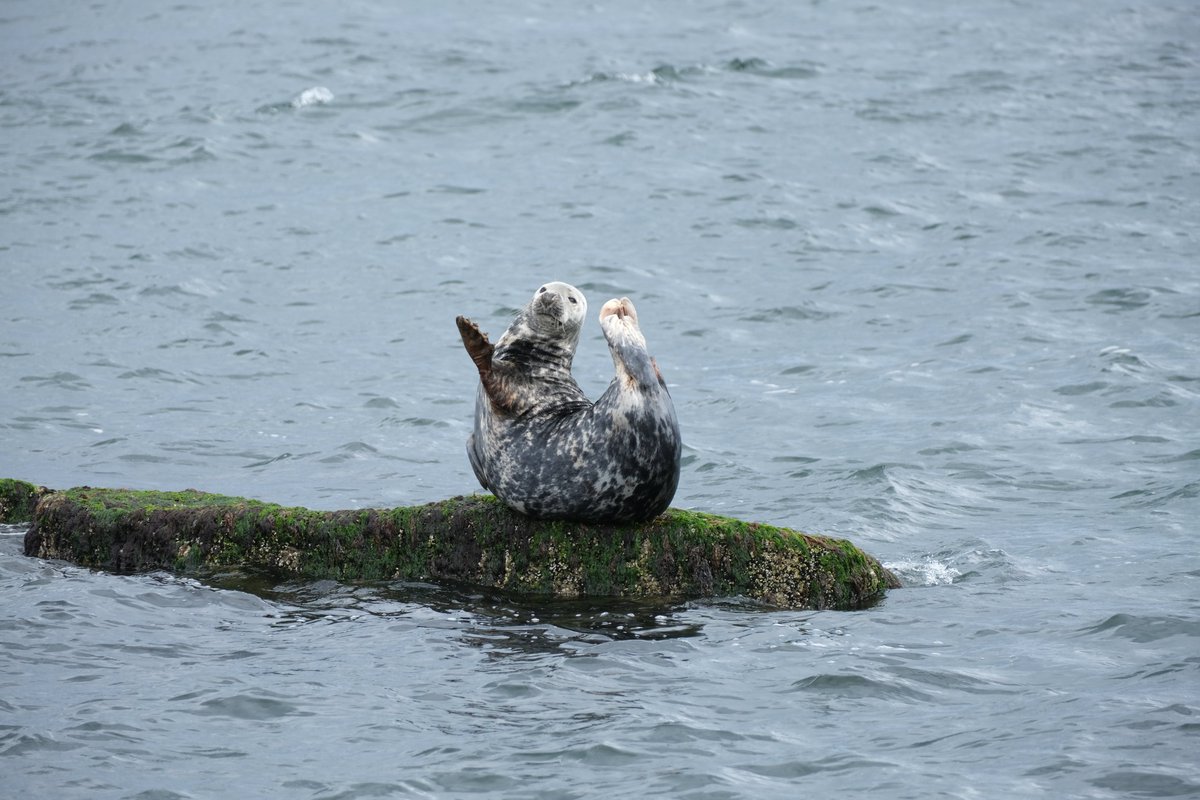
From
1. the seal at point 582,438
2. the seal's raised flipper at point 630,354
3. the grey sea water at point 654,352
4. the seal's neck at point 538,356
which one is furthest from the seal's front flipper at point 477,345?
the grey sea water at point 654,352

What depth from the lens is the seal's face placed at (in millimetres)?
8234

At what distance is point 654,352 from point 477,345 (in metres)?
7.24

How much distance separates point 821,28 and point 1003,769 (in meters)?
26.6

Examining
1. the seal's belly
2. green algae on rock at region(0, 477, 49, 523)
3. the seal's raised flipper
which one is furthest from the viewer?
green algae on rock at region(0, 477, 49, 523)

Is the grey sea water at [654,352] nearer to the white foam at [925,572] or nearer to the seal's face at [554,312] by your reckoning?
the white foam at [925,572]

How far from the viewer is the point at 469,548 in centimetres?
789

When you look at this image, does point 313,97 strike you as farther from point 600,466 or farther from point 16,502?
point 600,466

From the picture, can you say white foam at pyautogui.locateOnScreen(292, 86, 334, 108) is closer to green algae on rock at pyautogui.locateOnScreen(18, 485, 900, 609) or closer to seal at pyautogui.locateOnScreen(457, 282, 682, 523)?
green algae on rock at pyautogui.locateOnScreen(18, 485, 900, 609)

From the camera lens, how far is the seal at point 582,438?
24.8ft

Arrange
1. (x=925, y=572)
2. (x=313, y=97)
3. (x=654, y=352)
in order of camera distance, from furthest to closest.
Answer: (x=313, y=97), (x=654, y=352), (x=925, y=572)

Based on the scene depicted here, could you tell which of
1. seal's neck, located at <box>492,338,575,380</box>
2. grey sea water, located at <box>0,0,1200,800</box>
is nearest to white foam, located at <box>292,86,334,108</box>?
grey sea water, located at <box>0,0,1200,800</box>

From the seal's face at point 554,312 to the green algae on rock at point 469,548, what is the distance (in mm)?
999

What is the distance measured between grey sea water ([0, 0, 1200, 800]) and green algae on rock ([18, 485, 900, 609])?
17 centimetres

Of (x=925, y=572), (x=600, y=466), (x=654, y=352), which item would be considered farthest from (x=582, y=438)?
(x=654, y=352)
